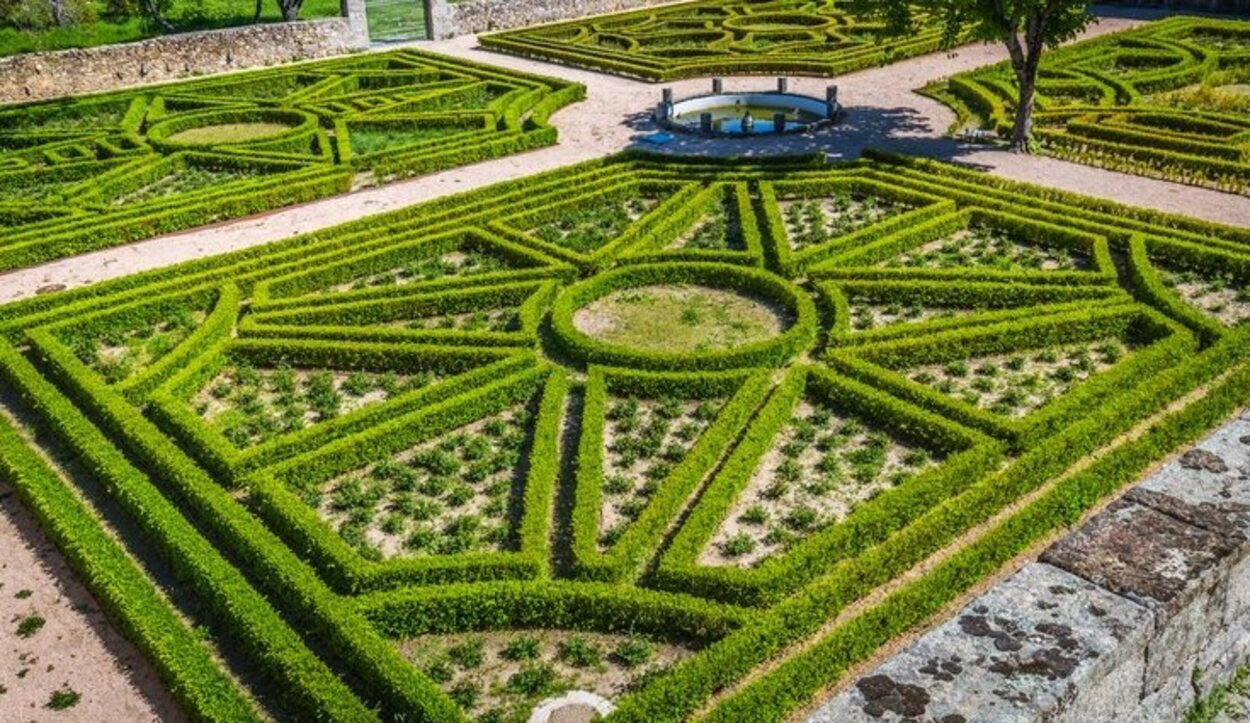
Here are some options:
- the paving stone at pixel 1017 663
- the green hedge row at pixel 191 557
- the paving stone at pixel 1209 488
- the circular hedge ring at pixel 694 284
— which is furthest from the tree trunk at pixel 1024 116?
the paving stone at pixel 1017 663

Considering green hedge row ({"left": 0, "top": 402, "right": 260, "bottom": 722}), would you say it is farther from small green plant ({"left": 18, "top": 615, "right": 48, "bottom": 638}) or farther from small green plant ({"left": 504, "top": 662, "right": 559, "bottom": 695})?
small green plant ({"left": 504, "top": 662, "right": 559, "bottom": 695})

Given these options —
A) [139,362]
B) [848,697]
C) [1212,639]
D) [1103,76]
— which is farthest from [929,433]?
[1103,76]

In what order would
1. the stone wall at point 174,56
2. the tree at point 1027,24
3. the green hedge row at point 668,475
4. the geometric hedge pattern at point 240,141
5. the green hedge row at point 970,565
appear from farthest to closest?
the stone wall at point 174,56
the geometric hedge pattern at point 240,141
the tree at point 1027,24
the green hedge row at point 668,475
the green hedge row at point 970,565

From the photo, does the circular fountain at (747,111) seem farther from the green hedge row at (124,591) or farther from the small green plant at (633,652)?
the small green plant at (633,652)

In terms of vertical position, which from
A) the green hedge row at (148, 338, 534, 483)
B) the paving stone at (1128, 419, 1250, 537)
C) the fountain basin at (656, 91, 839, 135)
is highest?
the fountain basin at (656, 91, 839, 135)

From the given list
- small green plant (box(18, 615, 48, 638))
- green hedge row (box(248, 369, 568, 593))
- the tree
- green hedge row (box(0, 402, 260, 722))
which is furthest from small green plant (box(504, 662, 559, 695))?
the tree

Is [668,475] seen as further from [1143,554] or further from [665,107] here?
[665,107]

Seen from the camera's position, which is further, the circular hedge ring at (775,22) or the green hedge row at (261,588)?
the circular hedge ring at (775,22)
